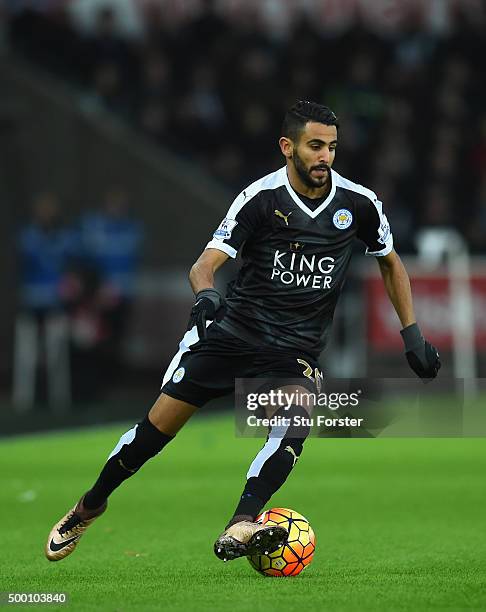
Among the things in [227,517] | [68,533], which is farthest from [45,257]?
[68,533]

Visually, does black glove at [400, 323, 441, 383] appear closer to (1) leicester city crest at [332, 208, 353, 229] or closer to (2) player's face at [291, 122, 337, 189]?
(1) leicester city crest at [332, 208, 353, 229]

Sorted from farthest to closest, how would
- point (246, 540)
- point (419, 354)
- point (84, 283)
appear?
point (84, 283), point (419, 354), point (246, 540)

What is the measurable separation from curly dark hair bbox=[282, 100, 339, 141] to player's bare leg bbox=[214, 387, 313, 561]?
3.63 feet

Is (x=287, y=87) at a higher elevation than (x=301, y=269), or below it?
higher

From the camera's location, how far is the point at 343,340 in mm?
17500

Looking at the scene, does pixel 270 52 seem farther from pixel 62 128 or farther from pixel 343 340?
pixel 343 340

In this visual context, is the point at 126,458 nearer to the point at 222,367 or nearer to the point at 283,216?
the point at 222,367

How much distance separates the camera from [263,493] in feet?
21.2

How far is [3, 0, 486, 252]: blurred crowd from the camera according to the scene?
1886 cm

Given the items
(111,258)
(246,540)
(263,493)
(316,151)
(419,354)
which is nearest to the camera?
(246,540)

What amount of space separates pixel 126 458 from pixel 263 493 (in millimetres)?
703

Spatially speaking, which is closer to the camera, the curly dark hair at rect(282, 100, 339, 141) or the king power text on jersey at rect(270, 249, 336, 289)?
the curly dark hair at rect(282, 100, 339, 141)

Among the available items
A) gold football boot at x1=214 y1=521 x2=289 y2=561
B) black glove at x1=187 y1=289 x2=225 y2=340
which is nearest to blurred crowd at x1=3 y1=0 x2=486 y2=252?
black glove at x1=187 y1=289 x2=225 y2=340

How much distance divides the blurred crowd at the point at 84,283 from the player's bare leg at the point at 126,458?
32.2 feet
